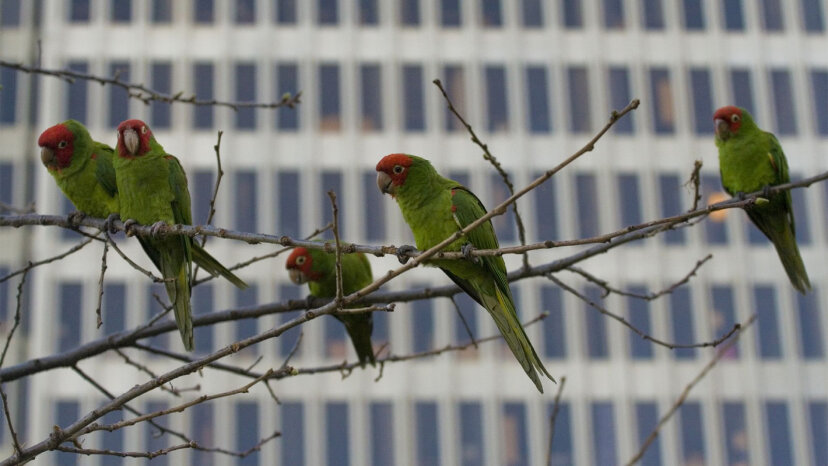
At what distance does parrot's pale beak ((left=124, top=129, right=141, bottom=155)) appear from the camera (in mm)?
5246

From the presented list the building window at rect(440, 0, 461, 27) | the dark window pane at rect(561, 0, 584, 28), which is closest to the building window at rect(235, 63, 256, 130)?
the building window at rect(440, 0, 461, 27)

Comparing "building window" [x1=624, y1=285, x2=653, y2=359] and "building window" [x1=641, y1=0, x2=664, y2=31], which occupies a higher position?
"building window" [x1=641, y1=0, x2=664, y2=31]

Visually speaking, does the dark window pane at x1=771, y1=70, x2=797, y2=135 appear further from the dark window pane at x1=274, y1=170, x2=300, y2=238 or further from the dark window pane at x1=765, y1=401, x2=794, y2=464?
the dark window pane at x1=274, y1=170, x2=300, y2=238

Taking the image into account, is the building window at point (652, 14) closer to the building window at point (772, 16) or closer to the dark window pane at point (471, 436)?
the building window at point (772, 16)

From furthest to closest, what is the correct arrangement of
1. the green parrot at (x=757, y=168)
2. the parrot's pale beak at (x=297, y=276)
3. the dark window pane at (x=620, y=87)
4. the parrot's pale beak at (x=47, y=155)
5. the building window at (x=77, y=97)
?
the dark window pane at (x=620, y=87) < the building window at (x=77, y=97) < the parrot's pale beak at (x=297, y=276) < the green parrot at (x=757, y=168) < the parrot's pale beak at (x=47, y=155)

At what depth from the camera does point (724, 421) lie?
2625 cm

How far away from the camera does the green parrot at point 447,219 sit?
4.84m

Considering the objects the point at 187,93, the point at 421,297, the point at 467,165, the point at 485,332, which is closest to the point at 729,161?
the point at 421,297

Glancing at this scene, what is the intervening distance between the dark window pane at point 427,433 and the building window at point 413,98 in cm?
901

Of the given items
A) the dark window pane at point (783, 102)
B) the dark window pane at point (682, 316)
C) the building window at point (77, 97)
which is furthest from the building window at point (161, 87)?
the dark window pane at point (783, 102)

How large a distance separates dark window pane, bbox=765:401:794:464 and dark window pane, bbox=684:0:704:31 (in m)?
12.9

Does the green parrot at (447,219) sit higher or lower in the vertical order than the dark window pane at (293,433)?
higher

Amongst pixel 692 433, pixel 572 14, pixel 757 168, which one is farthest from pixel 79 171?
pixel 572 14

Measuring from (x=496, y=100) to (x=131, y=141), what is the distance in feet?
78.7
